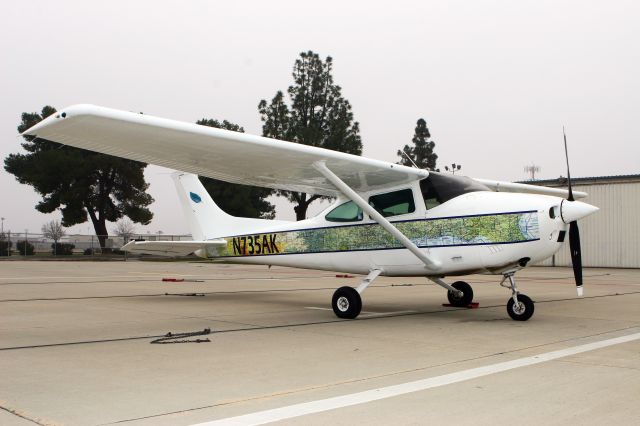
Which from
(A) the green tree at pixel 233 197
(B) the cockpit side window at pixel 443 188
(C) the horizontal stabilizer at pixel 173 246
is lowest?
(C) the horizontal stabilizer at pixel 173 246

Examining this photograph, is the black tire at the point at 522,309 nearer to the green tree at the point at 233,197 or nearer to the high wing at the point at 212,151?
the high wing at the point at 212,151

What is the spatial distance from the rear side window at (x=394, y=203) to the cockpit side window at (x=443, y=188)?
0.27m

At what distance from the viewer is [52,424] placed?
3732 millimetres

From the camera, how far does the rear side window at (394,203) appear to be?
32.5ft

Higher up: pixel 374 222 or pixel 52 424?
pixel 374 222

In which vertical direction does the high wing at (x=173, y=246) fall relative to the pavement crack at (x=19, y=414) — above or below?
above

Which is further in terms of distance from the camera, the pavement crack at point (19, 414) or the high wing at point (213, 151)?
the high wing at point (213, 151)

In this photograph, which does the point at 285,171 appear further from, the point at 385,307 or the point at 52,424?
the point at 52,424

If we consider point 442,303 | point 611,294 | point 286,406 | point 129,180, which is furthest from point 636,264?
point 129,180

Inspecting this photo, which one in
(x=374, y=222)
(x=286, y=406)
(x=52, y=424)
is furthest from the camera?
(x=374, y=222)

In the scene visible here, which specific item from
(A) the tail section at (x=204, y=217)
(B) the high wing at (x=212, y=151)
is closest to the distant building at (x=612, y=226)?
(A) the tail section at (x=204, y=217)

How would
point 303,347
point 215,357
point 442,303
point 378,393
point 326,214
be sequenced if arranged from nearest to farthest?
1. point 378,393
2. point 215,357
3. point 303,347
4. point 326,214
5. point 442,303

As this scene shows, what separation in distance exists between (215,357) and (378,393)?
86.7 inches

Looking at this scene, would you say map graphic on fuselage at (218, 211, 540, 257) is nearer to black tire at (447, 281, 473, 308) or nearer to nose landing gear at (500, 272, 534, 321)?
nose landing gear at (500, 272, 534, 321)
